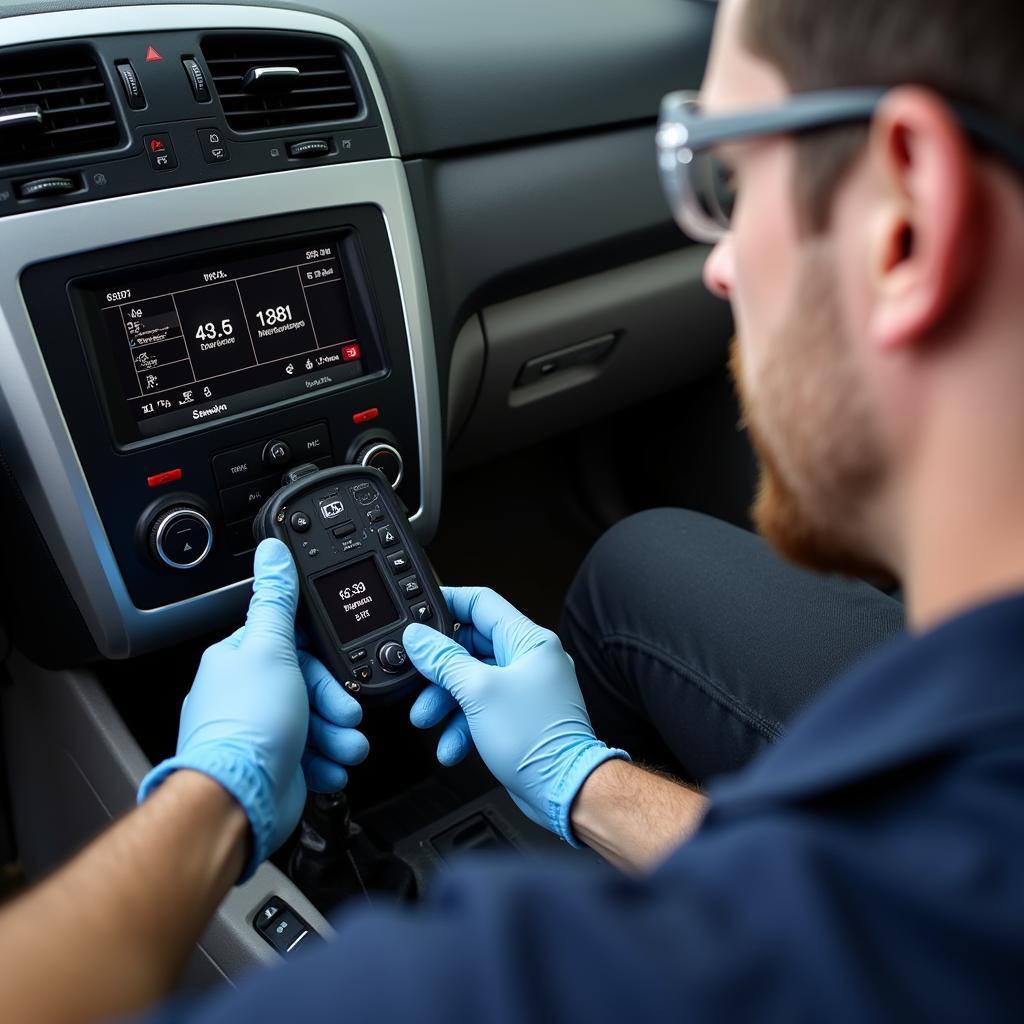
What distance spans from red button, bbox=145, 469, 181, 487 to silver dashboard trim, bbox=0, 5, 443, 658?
0.20 feet

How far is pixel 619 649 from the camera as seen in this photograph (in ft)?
3.87

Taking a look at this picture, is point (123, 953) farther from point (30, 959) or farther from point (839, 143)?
point (839, 143)

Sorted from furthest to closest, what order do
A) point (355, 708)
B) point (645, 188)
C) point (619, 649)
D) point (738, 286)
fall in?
point (645, 188)
point (619, 649)
point (355, 708)
point (738, 286)

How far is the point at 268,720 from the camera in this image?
0.88m

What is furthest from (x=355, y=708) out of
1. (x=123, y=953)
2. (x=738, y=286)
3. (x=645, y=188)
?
(x=645, y=188)

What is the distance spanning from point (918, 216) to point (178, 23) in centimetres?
78

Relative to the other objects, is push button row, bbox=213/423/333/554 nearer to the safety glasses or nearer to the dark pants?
the dark pants

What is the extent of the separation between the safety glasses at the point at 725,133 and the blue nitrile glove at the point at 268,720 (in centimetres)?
51

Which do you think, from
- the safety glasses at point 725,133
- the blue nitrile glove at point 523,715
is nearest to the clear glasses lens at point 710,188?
the safety glasses at point 725,133

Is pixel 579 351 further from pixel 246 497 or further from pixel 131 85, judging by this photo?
pixel 131 85

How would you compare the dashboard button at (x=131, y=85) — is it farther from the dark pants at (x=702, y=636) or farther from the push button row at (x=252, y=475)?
the dark pants at (x=702, y=636)

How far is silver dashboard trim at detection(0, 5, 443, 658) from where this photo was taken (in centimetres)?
91

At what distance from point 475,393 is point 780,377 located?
90 centimetres

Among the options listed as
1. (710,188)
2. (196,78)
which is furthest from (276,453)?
(710,188)
